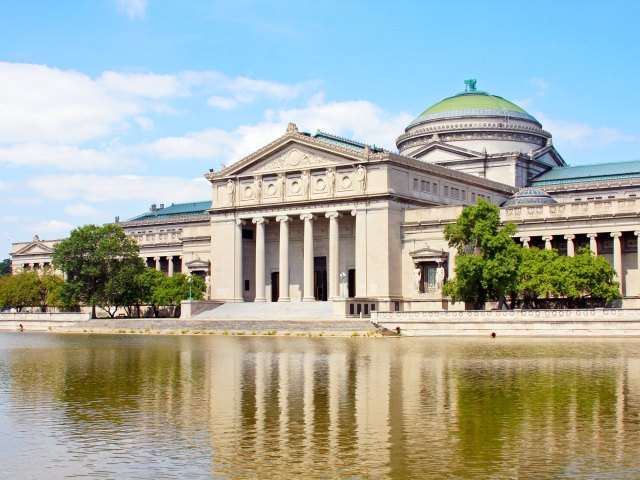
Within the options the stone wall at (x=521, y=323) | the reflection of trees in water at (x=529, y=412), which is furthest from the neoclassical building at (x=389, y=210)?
the reflection of trees in water at (x=529, y=412)

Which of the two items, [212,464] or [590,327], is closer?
[212,464]

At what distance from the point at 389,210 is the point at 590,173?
35481mm

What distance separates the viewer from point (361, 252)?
101625 millimetres

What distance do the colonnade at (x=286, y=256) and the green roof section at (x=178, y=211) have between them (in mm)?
40917

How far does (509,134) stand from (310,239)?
122 ft

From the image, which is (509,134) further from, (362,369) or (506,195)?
(362,369)

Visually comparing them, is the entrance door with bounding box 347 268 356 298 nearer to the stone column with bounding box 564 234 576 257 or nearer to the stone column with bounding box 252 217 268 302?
the stone column with bounding box 252 217 268 302

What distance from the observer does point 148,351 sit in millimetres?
57969

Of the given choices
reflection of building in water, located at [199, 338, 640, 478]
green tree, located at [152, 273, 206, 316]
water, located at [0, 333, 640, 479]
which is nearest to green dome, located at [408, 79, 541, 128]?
green tree, located at [152, 273, 206, 316]

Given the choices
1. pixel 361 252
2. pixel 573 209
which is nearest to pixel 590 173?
pixel 573 209

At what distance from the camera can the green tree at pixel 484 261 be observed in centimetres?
8000

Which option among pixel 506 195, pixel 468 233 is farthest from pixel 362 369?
→ pixel 506 195

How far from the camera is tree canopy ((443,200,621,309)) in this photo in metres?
79.4

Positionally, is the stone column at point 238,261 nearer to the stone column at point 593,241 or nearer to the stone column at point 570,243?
the stone column at point 570,243
